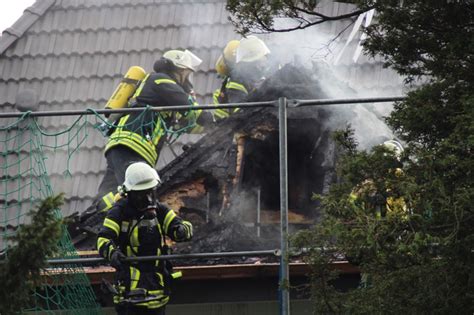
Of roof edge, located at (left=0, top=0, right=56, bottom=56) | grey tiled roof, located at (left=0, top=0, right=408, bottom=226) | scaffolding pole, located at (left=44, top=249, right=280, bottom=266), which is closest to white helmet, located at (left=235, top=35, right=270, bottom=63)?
grey tiled roof, located at (left=0, top=0, right=408, bottom=226)

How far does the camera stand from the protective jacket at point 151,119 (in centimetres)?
1017

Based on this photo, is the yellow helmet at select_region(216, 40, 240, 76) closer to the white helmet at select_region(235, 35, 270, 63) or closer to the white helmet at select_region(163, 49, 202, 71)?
the white helmet at select_region(235, 35, 270, 63)

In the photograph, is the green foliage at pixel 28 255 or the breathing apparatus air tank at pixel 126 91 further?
the breathing apparatus air tank at pixel 126 91

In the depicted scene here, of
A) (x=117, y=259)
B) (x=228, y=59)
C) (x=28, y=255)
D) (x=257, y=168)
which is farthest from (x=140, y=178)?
(x=228, y=59)

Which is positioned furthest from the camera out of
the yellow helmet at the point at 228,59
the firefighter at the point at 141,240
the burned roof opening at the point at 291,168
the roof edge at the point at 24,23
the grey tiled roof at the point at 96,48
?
the roof edge at the point at 24,23

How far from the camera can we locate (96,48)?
1502 cm

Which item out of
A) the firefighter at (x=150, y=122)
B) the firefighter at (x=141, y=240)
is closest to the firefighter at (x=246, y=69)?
the firefighter at (x=150, y=122)

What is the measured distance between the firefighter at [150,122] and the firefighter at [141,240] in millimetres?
1044

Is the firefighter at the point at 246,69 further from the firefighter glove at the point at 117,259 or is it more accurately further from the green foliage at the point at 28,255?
the green foliage at the point at 28,255

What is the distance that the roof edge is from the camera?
15215 millimetres

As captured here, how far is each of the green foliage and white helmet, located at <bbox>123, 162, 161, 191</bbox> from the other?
3.16 m

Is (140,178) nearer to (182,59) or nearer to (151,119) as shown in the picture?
(151,119)

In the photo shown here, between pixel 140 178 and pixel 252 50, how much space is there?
3.20 meters

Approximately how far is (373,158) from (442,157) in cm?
43
